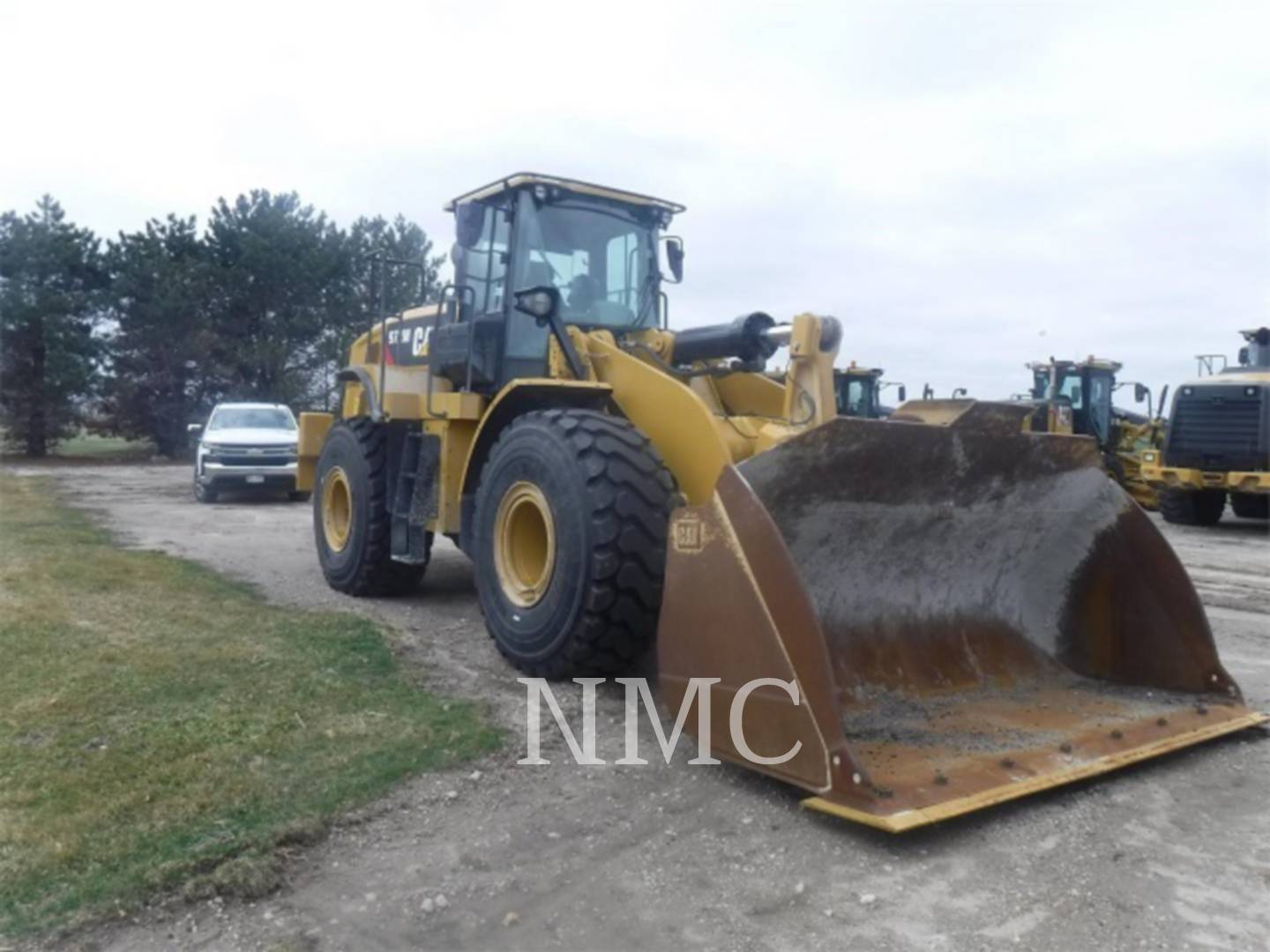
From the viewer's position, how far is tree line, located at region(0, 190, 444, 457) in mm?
29547

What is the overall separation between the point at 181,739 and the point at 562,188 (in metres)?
3.90

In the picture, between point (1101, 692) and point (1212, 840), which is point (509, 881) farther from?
point (1101, 692)

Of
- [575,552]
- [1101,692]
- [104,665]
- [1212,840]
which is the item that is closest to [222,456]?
[104,665]

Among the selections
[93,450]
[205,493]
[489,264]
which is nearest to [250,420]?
[205,493]

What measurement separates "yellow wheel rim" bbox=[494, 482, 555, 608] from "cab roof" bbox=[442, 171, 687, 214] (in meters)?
2.13

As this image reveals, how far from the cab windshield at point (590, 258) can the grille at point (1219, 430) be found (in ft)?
37.7

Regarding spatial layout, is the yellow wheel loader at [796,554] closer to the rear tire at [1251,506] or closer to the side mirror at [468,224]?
the side mirror at [468,224]

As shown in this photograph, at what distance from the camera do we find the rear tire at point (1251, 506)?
660 inches

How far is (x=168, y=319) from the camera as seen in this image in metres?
30.3

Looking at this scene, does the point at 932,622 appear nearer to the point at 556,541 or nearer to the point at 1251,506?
the point at 556,541

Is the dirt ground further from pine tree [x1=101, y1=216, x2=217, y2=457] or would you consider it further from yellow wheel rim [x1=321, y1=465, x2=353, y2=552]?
pine tree [x1=101, y1=216, x2=217, y2=457]

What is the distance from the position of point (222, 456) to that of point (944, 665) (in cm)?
1480

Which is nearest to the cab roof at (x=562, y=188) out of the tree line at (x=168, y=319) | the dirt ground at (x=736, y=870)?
the dirt ground at (x=736, y=870)

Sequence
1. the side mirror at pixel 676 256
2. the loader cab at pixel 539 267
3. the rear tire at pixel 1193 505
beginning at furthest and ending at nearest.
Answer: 1. the rear tire at pixel 1193 505
2. the side mirror at pixel 676 256
3. the loader cab at pixel 539 267
